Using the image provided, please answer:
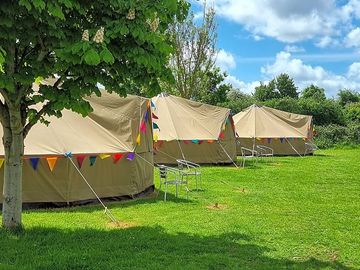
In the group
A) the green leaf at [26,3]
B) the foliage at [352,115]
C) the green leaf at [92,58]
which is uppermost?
the foliage at [352,115]

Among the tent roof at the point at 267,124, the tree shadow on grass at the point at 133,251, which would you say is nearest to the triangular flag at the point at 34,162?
the tree shadow on grass at the point at 133,251

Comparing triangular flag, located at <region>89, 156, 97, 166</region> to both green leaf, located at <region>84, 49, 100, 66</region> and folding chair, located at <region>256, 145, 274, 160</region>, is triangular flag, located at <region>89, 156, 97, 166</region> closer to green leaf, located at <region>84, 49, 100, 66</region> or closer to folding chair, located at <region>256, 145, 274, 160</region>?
green leaf, located at <region>84, 49, 100, 66</region>

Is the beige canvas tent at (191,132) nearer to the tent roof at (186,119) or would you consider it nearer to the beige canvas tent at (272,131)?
the tent roof at (186,119)

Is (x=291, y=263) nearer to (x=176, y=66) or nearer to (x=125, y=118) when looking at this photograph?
(x=125, y=118)

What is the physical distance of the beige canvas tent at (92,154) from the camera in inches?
339

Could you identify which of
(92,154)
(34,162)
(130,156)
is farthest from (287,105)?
(34,162)

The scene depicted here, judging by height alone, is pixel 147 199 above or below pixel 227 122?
below

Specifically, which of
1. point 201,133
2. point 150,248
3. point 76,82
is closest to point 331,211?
point 150,248

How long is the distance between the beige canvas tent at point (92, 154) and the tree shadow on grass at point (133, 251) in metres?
→ 1.84

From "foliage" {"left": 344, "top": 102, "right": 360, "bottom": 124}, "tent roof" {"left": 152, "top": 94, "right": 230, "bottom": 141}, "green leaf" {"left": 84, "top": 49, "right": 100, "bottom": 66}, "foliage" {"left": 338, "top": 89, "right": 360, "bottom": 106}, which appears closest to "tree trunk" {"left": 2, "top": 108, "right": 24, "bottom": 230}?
"green leaf" {"left": 84, "top": 49, "right": 100, "bottom": 66}

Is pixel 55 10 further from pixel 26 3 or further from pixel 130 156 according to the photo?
pixel 130 156

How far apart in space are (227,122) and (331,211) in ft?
31.2

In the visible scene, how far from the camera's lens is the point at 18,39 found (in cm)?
543

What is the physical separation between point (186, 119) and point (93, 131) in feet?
26.7
